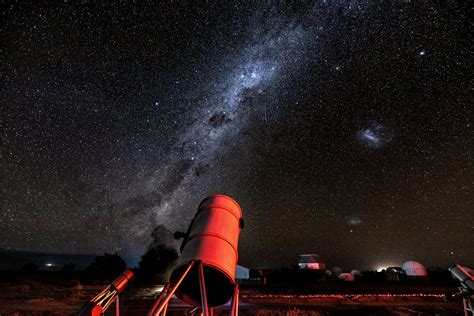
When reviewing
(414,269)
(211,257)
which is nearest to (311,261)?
(414,269)

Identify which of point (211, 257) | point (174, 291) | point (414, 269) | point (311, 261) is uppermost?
point (311, 261)

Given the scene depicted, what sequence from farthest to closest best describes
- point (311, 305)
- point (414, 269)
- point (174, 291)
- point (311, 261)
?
point (311, 261)
point (414, 269)
point (311, 305)
point (174, 291)

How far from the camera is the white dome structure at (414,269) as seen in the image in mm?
43469

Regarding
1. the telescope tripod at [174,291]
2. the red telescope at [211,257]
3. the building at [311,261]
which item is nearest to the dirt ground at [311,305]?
the red telescope at [211,257]

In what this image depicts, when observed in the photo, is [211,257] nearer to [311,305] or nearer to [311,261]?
[311,305]

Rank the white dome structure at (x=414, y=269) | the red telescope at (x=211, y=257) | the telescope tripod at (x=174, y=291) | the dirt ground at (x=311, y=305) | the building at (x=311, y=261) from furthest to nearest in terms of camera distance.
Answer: the building at (x=311, y=261) → the white dome structure at (x=414, y=269) → the dirt ground at (x=311, y=305) → the red telescope at (x=211, y=257) → the telescope tripod at (x=174, y=291)

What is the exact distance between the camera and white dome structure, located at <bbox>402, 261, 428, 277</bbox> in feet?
143

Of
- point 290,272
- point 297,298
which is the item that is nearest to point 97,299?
point 297,298

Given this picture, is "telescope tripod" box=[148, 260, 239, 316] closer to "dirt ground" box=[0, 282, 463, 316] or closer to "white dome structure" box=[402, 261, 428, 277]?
"dirt ground" box=[0, 282, 463, 316]

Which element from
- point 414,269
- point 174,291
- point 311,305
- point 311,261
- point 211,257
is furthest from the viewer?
point 311,261

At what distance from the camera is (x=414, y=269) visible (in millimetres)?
43906

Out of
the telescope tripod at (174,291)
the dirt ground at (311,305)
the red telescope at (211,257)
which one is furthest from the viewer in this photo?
the dirt ground at (311,305)

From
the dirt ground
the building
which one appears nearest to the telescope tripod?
the dirt ground

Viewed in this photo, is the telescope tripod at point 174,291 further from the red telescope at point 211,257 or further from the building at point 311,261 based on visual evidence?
the building at point 311,261
